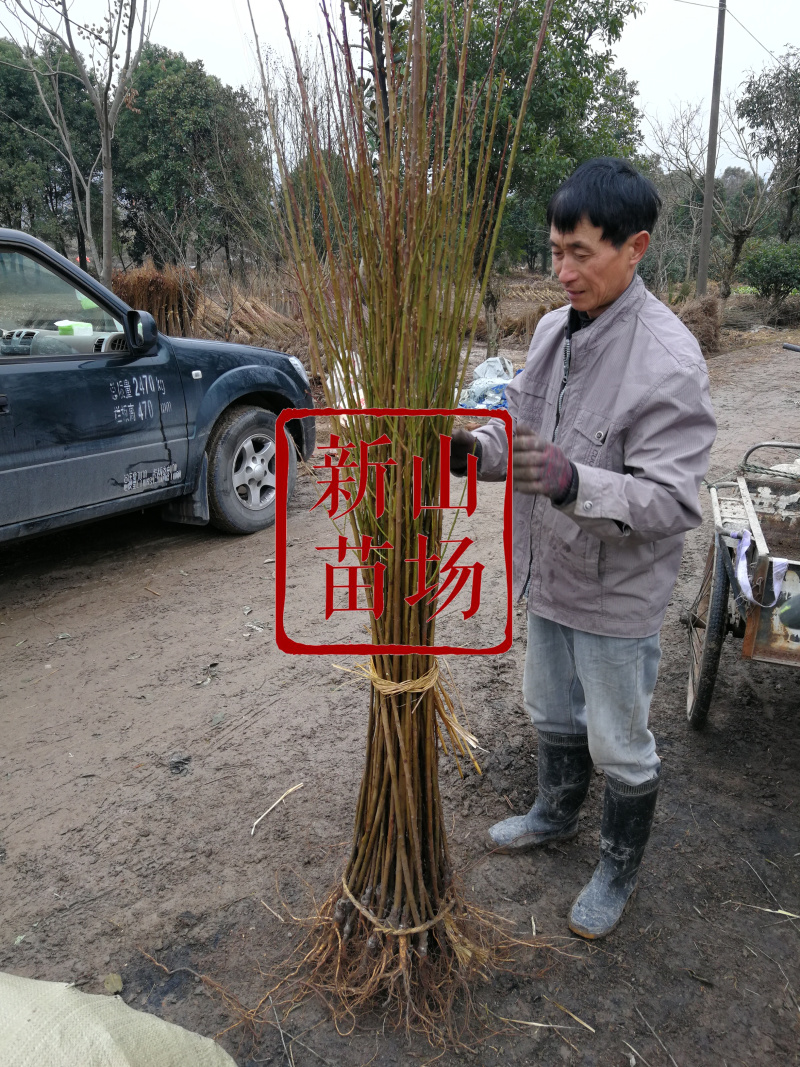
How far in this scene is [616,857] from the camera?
2.00 m

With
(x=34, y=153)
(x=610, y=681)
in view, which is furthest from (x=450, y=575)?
(x=34, y=153)

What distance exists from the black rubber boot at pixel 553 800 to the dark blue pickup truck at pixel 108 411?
175 cm

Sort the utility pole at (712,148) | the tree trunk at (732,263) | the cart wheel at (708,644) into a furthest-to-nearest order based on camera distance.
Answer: the tree trunk at (732,263), the utility pole at (712,148), the cart wheel at (708,644)

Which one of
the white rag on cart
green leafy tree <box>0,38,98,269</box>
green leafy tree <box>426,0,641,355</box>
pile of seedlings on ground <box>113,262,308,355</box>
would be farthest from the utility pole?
the white rag on cart

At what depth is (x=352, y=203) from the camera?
4.50 ft

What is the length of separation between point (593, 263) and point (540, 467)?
20.1 inches

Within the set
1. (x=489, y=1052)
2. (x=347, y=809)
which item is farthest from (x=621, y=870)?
(x=347, y=809)

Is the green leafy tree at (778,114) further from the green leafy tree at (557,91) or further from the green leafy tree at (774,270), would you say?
the green leafy tree at (557,91)

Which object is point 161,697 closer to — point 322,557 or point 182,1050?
point 322,557

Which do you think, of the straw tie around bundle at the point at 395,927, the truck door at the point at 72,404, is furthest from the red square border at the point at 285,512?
the truck door at the point at 72,404

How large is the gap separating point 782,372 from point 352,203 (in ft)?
35.2

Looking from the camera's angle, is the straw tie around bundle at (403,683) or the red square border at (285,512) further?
the straw tie around bundle at (403,683)

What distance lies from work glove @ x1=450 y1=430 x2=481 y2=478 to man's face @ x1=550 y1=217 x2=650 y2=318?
1.27 feet

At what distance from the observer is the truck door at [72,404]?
3524mm
